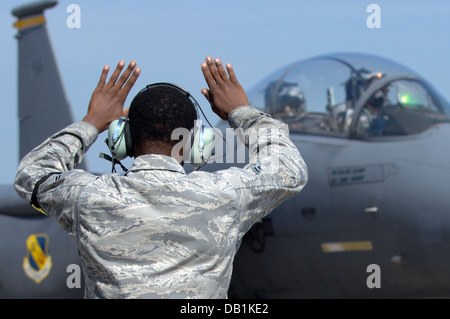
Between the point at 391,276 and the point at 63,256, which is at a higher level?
the point at 391,276

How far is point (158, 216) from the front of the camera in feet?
6.63

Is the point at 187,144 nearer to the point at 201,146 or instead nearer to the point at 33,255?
the point at 201,146

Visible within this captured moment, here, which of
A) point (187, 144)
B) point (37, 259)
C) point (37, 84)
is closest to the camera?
point (187, 144)

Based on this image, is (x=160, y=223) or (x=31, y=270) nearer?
(x=160, y=223)

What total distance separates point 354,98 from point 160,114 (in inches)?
154

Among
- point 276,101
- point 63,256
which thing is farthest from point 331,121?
point 63,256

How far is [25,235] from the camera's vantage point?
774 cm

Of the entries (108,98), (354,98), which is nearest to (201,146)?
(108,98)

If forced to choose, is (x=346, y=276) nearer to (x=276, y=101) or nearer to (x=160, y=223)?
(x=276, y=101)

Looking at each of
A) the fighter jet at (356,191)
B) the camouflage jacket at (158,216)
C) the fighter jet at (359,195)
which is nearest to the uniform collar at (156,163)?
the camouflage jacket at (158,216)

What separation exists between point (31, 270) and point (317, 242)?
148 inches

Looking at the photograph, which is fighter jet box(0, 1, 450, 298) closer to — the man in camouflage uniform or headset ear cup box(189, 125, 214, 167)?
headset ear cup box(189, 125, 214, 167)

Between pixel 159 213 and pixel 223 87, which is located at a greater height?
pixel 223 87
